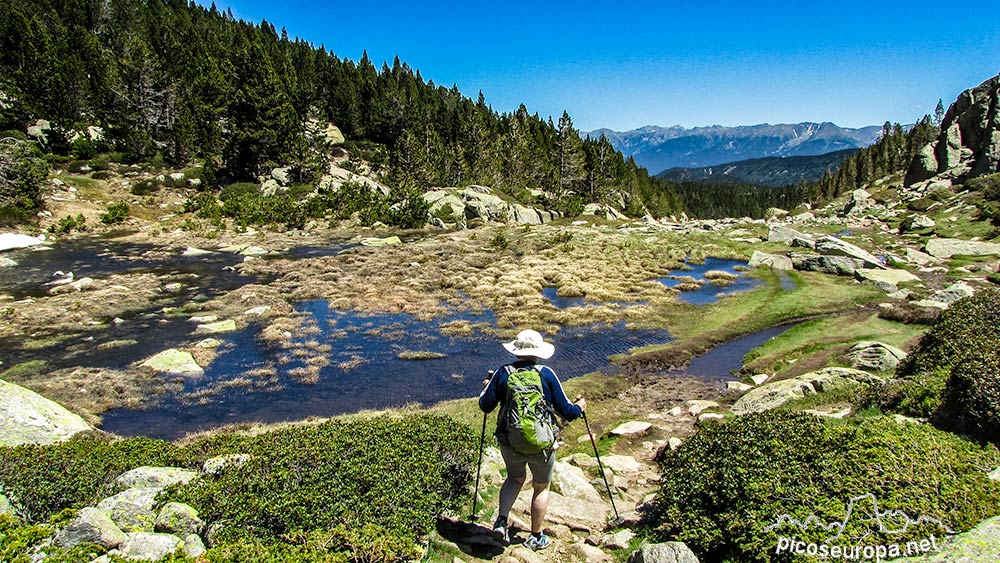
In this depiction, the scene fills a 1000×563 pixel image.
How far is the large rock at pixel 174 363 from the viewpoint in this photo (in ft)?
74.1

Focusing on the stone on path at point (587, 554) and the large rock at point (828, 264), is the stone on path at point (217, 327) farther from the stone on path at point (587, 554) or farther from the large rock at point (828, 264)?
the large rock at point (828, 264)

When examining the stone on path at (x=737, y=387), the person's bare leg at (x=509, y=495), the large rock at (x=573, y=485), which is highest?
the person's bare leg at (x=509, y=495)

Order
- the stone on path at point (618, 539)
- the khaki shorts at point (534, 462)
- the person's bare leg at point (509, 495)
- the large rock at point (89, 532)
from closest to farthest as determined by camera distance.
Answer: the large rock at point (89, 532), the khaki shorts at point (534, 462), the person's bare leg at point (509, 495), the stone on path at point (618, 539)

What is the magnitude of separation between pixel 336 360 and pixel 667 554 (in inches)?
827

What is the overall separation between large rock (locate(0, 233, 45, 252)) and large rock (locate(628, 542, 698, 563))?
212 ft

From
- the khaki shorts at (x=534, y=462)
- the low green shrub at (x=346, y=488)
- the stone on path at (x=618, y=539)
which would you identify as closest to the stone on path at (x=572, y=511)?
the stone on path at (x=618, y=539)

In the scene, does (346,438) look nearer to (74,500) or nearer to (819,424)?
(74,500)

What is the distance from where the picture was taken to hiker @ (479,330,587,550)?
7805mm

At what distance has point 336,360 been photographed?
2484 cm

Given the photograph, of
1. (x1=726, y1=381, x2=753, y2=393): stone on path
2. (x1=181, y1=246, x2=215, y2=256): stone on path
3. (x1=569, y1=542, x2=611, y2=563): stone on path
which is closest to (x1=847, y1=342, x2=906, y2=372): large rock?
(x1=726, y1=381, x2=753, y2=393): stone on path

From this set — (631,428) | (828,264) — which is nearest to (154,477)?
(631,428)

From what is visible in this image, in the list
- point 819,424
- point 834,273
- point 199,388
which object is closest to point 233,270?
point 199,388

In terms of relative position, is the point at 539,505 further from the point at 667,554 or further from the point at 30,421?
the point at 30,421

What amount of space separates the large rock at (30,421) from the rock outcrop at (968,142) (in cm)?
10791
